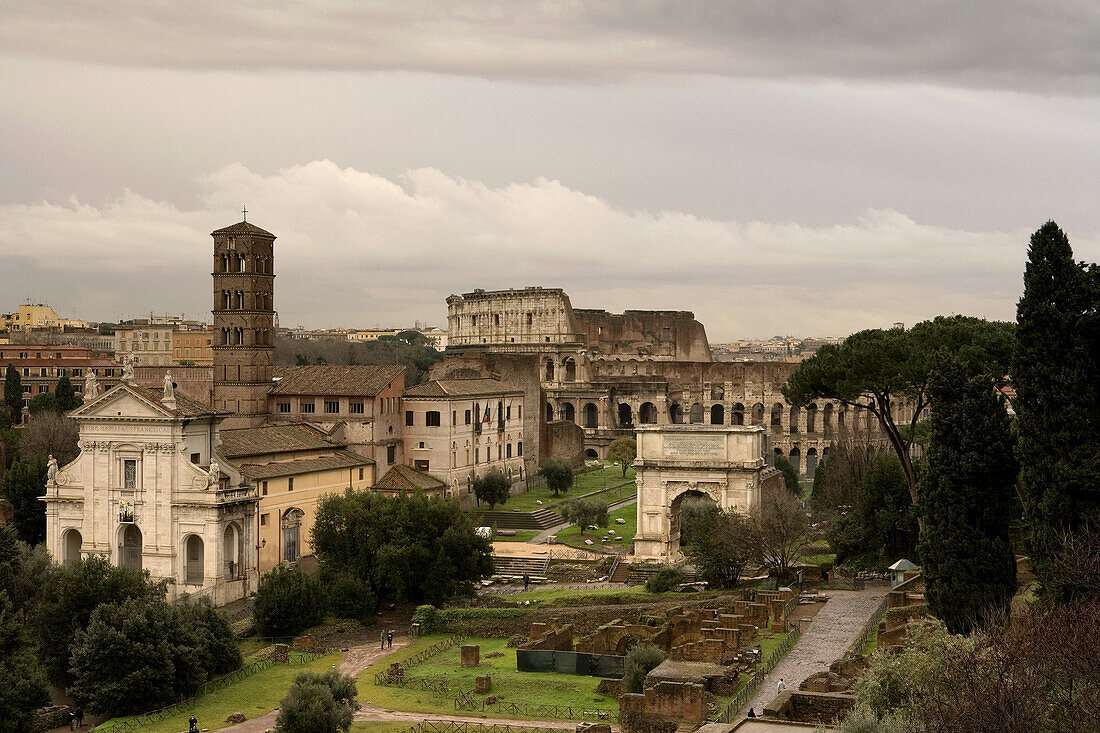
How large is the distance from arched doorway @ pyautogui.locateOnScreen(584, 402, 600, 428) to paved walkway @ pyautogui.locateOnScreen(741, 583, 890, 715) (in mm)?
64074

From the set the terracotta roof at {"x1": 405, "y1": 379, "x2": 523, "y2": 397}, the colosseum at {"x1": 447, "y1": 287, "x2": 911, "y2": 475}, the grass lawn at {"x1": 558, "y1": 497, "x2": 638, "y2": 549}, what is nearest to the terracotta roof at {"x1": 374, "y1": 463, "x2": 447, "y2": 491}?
the terracotta roof at {"x1": 405, "y1": 379, "x2": 523, "y2": 397}

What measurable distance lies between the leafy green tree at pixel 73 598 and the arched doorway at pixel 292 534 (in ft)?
31.7

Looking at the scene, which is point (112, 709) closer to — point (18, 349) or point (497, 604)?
Result: point (497, 604)

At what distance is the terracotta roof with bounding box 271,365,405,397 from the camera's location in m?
54.9

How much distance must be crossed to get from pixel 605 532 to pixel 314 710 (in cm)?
2578

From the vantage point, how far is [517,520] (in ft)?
175

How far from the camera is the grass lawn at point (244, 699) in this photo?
30.0 metres

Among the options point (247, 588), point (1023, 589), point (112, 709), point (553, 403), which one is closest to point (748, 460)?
point (1023, 589)

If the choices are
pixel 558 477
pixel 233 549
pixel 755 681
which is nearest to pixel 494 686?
pixel 755 681

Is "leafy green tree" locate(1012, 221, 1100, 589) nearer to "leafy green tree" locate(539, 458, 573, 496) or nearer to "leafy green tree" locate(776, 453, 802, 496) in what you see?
"leafy green tree" locate(539, 458, 573, 496)

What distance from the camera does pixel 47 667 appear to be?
110ft

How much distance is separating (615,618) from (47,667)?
15818 millimetres

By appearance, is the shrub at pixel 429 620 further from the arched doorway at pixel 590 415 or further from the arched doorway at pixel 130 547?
the arched doorway at pixel 590 415

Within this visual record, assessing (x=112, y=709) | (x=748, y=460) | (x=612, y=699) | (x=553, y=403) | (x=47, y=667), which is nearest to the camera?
(x=612, y=699)
